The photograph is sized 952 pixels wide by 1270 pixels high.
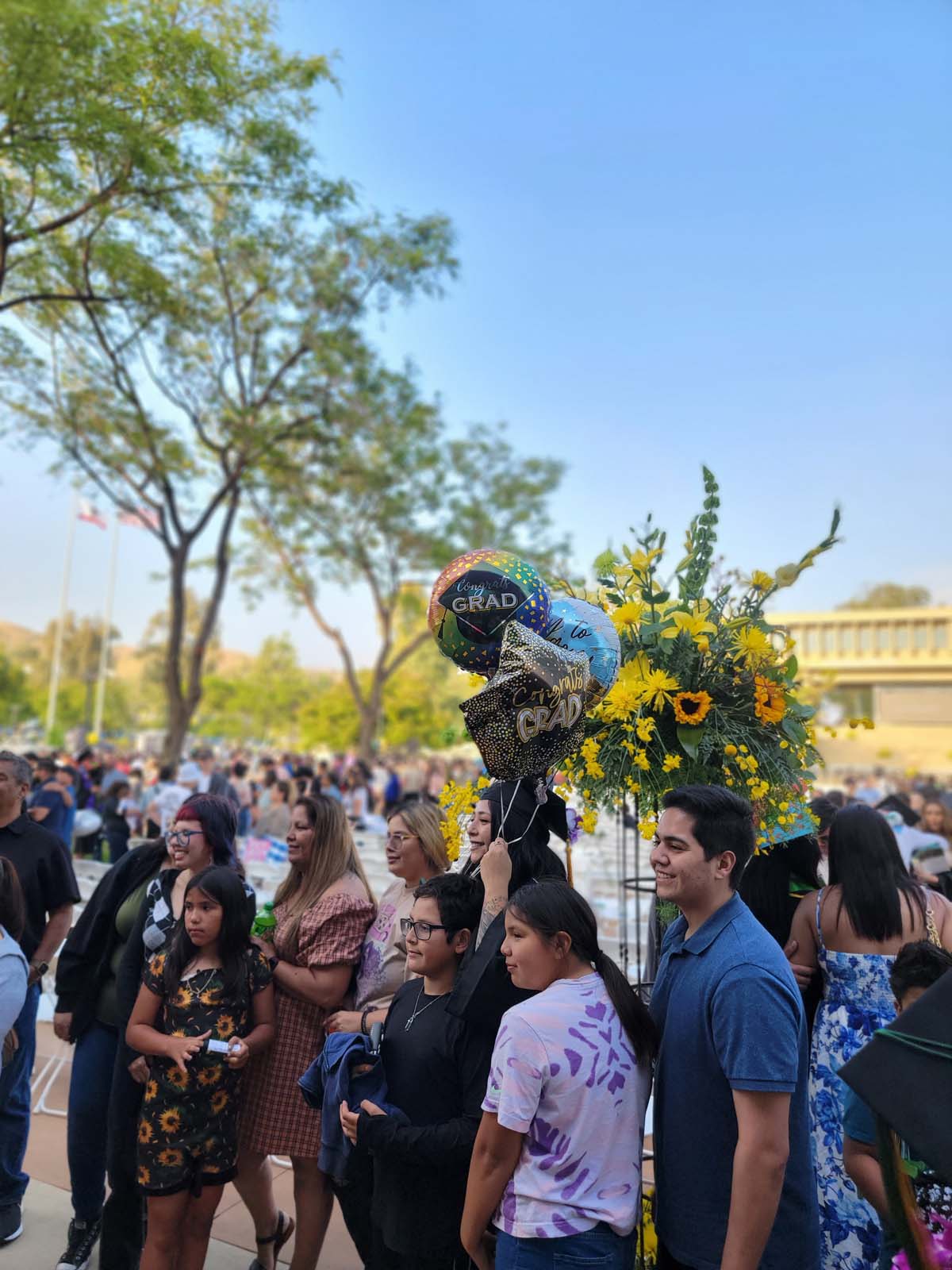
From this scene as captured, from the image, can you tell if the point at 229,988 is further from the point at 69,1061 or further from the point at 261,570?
the point at 261,570

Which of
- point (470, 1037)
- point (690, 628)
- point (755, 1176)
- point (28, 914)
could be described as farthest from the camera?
point (28, 914)

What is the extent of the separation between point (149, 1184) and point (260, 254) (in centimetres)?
1384

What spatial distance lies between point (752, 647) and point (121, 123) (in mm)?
8309

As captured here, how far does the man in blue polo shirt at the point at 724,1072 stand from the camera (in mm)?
1839

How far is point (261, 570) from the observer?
25422 millimetres

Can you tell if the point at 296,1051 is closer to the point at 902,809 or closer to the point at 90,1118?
the point at 90,1118

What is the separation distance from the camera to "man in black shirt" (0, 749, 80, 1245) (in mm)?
3695

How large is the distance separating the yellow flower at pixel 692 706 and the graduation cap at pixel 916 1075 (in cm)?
150

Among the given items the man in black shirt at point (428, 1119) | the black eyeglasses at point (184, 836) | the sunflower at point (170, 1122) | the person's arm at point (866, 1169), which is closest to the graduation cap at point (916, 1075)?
the person's arm at point (866, 1169)

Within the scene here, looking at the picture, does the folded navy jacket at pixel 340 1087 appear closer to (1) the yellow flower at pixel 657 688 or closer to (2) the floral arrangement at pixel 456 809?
(2) the floral arrangement at pixel 456 809

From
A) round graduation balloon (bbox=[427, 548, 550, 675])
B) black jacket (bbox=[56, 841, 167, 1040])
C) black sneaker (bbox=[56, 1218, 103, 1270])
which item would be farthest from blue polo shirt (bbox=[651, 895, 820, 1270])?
black sneaker (bbox=[56, 1218, 103, 1270])

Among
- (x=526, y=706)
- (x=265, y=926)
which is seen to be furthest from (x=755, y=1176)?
(x=265, y=926)

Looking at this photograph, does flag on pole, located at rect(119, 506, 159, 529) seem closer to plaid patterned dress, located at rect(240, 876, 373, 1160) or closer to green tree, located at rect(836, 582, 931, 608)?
plaid patterned dress, located at rect(240, 876, 373, 1160)

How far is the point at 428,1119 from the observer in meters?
2.52
